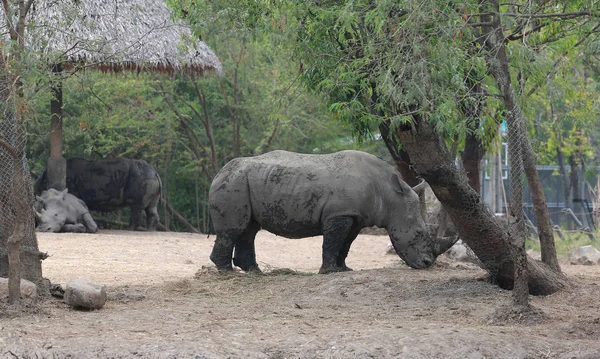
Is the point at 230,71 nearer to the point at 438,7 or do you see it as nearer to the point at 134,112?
the point at 134,112

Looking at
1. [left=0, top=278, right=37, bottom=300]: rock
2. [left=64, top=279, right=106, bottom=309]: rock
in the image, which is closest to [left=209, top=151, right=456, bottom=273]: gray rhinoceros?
[left=64, top=279, right=106, bottom=309]: rock

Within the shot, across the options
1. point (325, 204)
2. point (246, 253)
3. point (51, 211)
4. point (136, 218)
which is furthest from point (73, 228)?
point (325, 204)

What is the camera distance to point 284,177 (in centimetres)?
1090

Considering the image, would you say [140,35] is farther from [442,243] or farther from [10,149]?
[10,149]

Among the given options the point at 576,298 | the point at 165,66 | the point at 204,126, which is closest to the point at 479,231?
the point at 576,298

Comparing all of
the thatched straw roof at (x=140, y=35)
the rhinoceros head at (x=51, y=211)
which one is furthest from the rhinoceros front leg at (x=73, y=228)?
the thatched straw roof at (x=140, y=35)

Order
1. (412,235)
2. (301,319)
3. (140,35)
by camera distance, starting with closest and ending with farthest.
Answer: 1. (301,319)
2. (412,235)
3. (140,35)

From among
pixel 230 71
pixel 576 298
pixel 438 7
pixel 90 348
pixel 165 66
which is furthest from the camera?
pixel 230 71

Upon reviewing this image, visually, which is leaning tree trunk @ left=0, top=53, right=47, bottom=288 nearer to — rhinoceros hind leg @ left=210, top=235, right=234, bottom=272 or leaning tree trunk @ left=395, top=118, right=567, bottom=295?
rhinoceros hind leg @ left=210, top=235, right=234, bottom=272

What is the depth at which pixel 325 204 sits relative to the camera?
10.6 metres

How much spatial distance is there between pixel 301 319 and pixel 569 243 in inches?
373

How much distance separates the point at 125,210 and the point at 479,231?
15438 mm

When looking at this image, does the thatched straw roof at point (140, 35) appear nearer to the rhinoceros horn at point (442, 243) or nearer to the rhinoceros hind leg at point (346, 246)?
the rhinoceros hind leg at point (346, 246)

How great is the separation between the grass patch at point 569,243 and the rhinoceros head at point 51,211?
8514mm
